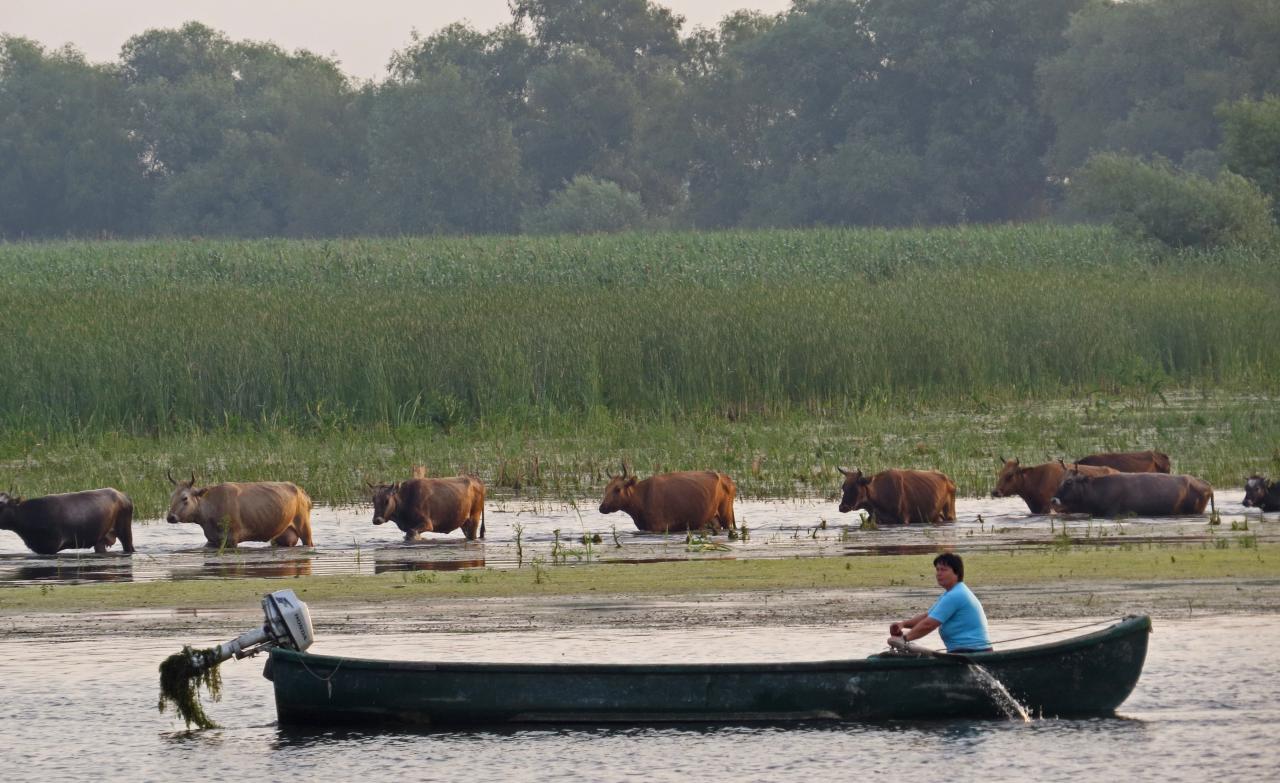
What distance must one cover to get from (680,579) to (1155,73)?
64485 mm

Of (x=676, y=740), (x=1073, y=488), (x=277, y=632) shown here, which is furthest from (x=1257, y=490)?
(x=277, y=632)

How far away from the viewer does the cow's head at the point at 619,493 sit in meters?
18.6

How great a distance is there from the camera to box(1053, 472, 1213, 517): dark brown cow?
731 inches

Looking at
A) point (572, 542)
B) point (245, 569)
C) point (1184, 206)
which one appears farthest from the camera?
point (1184, 206)

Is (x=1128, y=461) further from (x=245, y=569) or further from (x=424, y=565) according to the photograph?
(x=245, y=569)

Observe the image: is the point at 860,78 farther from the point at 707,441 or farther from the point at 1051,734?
the point at 1051,734

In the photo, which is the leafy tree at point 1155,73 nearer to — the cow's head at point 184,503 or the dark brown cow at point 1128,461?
the dark brown cow at point 1128,461

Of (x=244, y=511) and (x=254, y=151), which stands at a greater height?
(x=254, y=151)

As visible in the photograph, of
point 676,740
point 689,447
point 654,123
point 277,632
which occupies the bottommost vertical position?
point 676,740

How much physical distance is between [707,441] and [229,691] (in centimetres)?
1187

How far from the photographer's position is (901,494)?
18594 millimetres

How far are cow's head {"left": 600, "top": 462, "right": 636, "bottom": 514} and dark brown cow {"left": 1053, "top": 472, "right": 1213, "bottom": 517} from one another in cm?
401

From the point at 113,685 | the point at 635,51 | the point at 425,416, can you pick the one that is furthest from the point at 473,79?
the point at 113,685

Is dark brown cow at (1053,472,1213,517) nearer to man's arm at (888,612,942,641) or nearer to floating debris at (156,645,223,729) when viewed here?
man's arm at (888,612,942,641)
